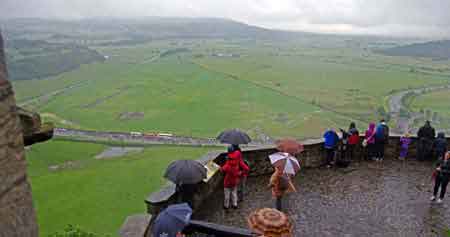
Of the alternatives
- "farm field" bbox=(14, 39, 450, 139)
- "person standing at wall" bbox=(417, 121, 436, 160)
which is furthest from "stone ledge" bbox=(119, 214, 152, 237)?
"farm field" bbox=(14, 39, 450, 139)

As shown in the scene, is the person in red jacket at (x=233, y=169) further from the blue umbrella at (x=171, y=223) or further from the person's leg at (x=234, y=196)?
the blue umbrella at (x=171, y=223)

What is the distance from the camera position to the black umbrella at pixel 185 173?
721cm

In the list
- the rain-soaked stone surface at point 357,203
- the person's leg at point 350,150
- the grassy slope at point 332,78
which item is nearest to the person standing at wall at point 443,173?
the rain-soaked stone surface at point 357,203

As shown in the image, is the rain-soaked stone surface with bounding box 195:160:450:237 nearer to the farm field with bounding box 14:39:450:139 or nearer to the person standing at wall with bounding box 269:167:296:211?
the person standing at wall with bounding box 269:167:296:211

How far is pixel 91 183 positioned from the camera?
204ft

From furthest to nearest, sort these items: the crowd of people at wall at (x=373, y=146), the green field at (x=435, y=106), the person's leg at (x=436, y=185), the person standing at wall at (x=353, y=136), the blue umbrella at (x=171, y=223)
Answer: the green field at (x=435, y=106), the person standing at wall at (x=353, y=136), the crowd of people at wall at (x=373, y=146), the person's leg at (x=436, y=185), the blue umbrella at (x=171, y=223)

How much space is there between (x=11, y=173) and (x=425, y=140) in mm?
11554

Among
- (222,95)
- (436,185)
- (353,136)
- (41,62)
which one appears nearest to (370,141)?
(353,136)

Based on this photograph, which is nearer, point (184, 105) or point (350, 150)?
point (350, 150)

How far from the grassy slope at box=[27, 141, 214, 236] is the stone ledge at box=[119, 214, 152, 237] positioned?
1470 inches

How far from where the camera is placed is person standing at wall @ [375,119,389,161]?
37.2 feet

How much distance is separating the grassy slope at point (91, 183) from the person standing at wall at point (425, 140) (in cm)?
3587

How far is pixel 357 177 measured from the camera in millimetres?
10664

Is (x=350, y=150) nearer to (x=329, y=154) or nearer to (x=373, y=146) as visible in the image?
(x=373, y=146)
